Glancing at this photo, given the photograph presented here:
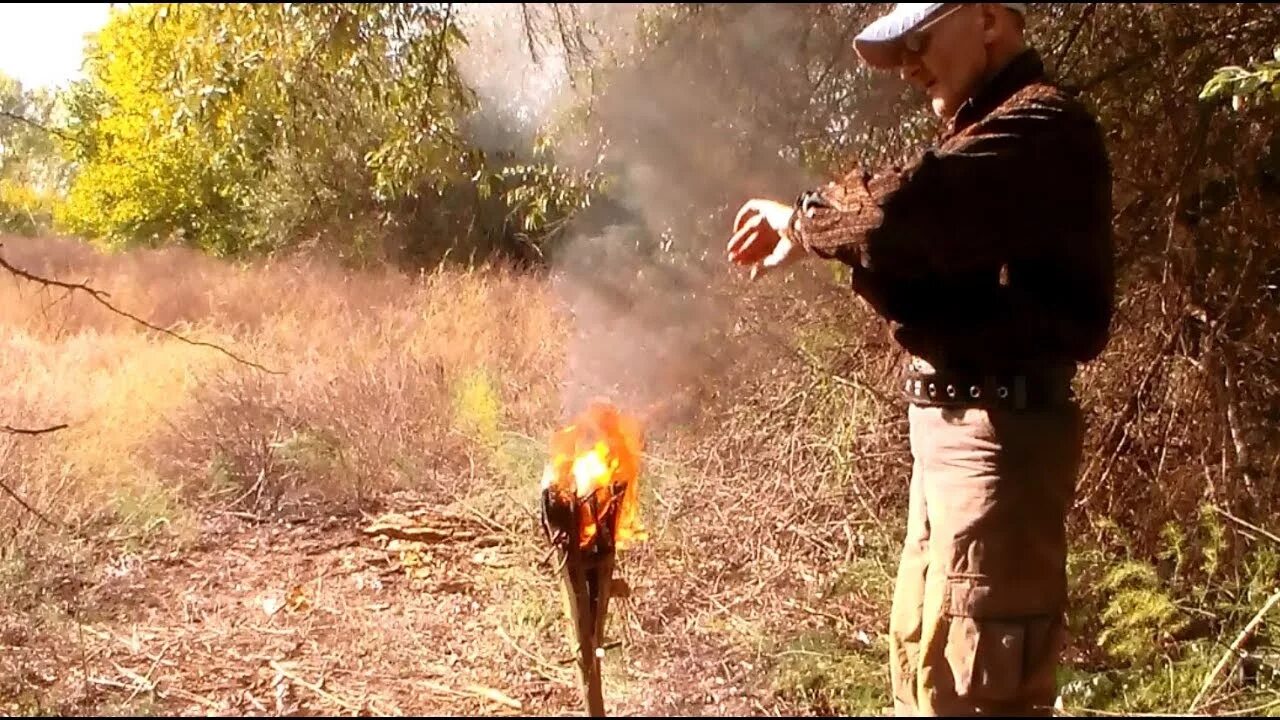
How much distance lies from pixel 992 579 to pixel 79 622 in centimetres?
200

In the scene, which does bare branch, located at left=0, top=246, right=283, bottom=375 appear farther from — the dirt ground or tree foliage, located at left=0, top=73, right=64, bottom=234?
the dirt ground

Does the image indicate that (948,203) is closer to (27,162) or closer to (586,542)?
(586,542)

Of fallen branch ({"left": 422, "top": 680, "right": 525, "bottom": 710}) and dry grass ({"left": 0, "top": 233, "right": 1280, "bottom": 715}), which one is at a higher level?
dry grass ({"left": 0, "top": 233, "right": 1280, "bottom": 715})

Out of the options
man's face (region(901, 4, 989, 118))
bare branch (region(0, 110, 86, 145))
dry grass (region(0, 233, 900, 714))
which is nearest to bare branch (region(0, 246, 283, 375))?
dry grass (region(0, 233, 900, 714))

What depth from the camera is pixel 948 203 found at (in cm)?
133

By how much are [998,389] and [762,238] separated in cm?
42

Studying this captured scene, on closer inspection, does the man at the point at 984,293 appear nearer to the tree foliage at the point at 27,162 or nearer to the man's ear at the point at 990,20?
the man's ear at the point at 990,20

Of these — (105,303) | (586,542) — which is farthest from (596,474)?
(105,303)

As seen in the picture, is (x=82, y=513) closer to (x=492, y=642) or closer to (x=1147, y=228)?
(x=492, y=642)

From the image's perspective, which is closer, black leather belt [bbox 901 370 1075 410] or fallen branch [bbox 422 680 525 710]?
black leather belt [bbox 901 370 1075 410]

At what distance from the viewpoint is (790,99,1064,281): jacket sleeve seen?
4.34 feet

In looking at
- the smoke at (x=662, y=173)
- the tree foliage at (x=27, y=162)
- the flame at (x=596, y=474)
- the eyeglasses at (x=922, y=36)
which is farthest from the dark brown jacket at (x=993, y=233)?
the tree foliage at (x=27, y=162)

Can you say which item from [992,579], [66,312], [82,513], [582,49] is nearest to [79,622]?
[82,513]

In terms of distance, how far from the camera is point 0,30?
66.8 inches
